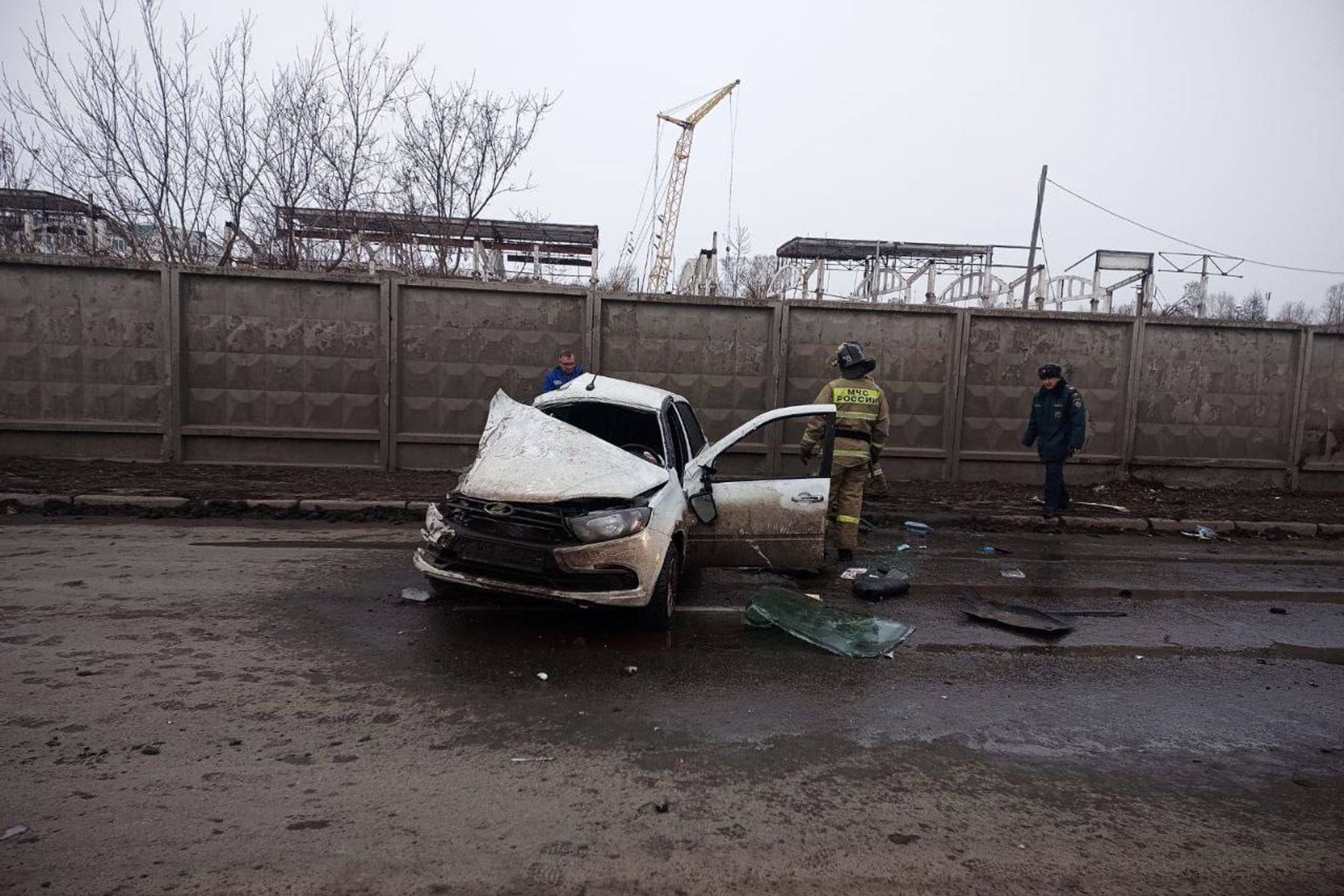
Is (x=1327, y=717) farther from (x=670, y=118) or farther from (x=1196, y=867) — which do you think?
(x=670, y=118)

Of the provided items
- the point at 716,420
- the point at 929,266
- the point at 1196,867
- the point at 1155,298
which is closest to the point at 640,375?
the point at 716,420

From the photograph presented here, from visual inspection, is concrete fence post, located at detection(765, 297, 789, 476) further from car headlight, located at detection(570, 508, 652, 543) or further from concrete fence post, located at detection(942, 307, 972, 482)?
car headlight, located at detection(570, 508, 652, 543)

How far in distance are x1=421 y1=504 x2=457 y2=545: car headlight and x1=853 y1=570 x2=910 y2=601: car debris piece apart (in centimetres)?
323

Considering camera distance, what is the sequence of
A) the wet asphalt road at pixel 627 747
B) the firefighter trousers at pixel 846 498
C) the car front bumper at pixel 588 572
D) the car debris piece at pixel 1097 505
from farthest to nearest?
the car debris piece at pixel 1097 505 → the firefighter trousers at pixel 846 498 → the car front bumper at pixel 588 572 → the wet asphalt road at pixel 627 747

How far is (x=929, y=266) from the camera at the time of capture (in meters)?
13.3

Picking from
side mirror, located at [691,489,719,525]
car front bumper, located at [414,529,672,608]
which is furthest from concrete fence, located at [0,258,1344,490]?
car front bumper, located at [414,529,672,608]

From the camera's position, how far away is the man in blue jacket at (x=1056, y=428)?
9.07 meters

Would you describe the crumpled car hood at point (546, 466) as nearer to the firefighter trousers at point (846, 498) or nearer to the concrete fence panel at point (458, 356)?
the firefighter trousers at point (846, 498)

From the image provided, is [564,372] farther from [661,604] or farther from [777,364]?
[661,604]

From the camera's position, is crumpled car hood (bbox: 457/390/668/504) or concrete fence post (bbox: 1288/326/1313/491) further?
concrete fence post (bbox: 1288/326/1313/491)

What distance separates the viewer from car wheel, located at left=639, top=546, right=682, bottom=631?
4941 mm

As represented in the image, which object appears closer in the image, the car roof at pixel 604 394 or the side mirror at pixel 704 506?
the side mirror at pixel 704 506

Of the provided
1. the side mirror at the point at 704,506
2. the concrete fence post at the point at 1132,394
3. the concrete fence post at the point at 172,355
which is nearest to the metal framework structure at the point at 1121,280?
the concrete fence post at the point at 1132,394

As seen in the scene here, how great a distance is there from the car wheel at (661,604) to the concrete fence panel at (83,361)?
8709 millimetres
